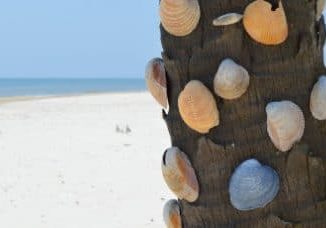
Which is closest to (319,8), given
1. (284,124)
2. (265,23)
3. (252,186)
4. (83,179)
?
(265,23)

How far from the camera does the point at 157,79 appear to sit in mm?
1652

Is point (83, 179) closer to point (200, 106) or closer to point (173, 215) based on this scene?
point (173, 215)

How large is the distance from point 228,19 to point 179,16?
0.41 feet

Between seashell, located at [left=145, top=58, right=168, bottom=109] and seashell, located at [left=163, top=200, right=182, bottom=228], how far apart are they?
271mm

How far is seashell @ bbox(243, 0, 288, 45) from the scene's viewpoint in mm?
1450

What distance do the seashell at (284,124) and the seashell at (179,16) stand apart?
0.28 meters

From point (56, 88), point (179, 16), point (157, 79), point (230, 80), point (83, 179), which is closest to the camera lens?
point (230, 80)

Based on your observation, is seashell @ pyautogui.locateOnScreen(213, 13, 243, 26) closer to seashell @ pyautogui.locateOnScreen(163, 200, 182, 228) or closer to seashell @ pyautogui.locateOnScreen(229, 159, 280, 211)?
seashell @ pyautogui.locateOnScreen(229, 159, 280, 211)

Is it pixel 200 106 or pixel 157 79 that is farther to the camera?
pixel 157 79

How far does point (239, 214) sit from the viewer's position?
4.84 feet

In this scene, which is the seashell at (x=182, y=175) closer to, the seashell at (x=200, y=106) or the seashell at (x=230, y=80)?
the seashell at (x=200, y=106)

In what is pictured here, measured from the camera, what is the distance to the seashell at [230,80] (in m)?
1.41

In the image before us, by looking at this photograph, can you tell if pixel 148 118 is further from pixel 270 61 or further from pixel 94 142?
pixel 270 61

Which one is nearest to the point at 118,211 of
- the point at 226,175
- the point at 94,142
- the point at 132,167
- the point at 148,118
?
the point at 132,167
